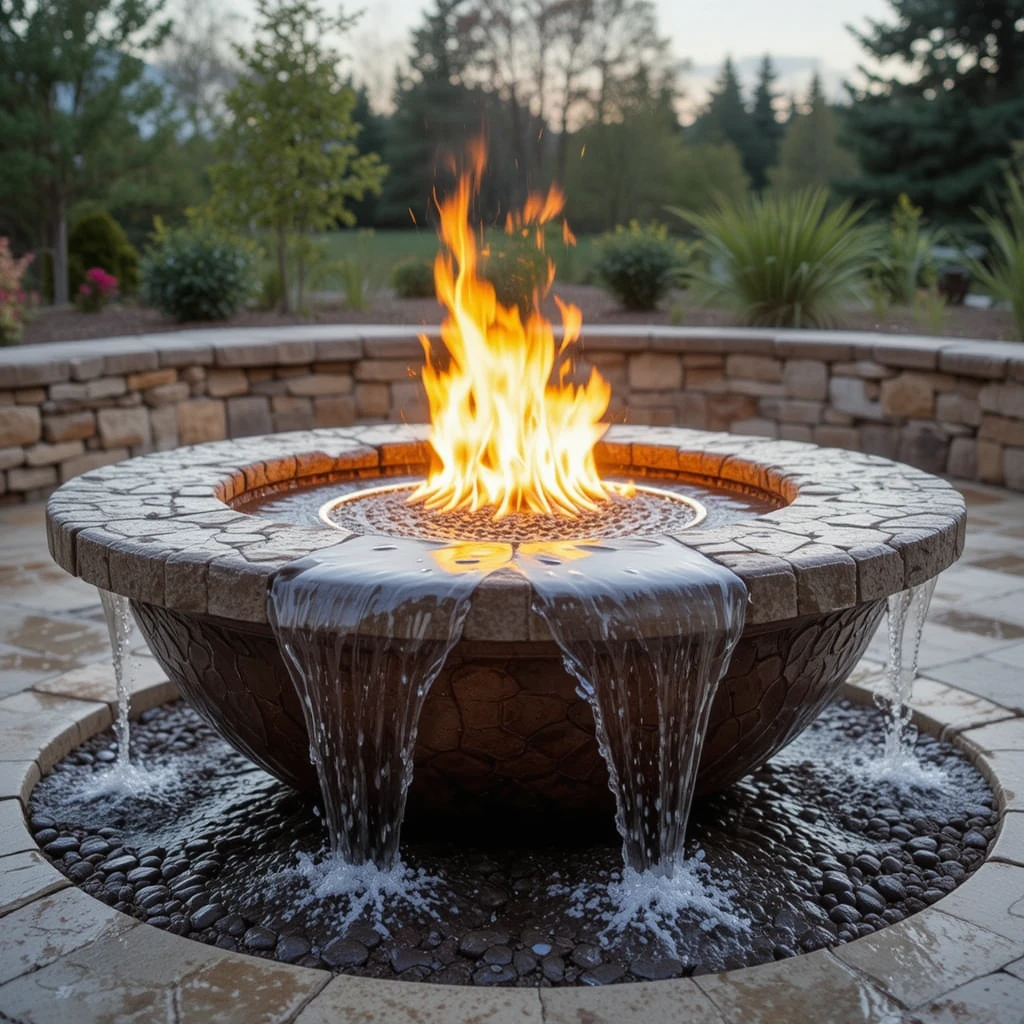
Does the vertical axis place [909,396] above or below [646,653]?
below

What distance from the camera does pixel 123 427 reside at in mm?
5945

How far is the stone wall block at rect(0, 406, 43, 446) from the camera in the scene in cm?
543

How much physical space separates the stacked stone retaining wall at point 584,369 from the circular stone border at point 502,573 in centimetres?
275

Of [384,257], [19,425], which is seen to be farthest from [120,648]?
[384,257]

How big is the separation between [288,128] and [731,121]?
86.9ft

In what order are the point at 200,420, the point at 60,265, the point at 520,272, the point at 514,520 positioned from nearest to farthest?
the point at 514,520 → the point at 520,272 → the point at 200,420 → the point at 60,265

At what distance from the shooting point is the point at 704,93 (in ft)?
118

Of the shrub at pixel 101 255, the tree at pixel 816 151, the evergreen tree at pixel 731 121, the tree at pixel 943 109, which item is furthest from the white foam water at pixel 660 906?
the evergreen tree at pixel 731 121

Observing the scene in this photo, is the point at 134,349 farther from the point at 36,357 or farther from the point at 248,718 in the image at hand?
the point at 248,718

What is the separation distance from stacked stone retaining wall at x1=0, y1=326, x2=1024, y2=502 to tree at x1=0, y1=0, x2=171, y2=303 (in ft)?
22.5

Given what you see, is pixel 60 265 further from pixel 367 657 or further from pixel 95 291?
pixel 367 657

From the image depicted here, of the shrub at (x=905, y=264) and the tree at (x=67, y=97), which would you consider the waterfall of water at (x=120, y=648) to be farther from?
the tree at (x=67, y=97)

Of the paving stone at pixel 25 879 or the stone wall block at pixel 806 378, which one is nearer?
the paving stone at pixel 25 879

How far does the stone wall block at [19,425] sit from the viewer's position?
5.43 metres
